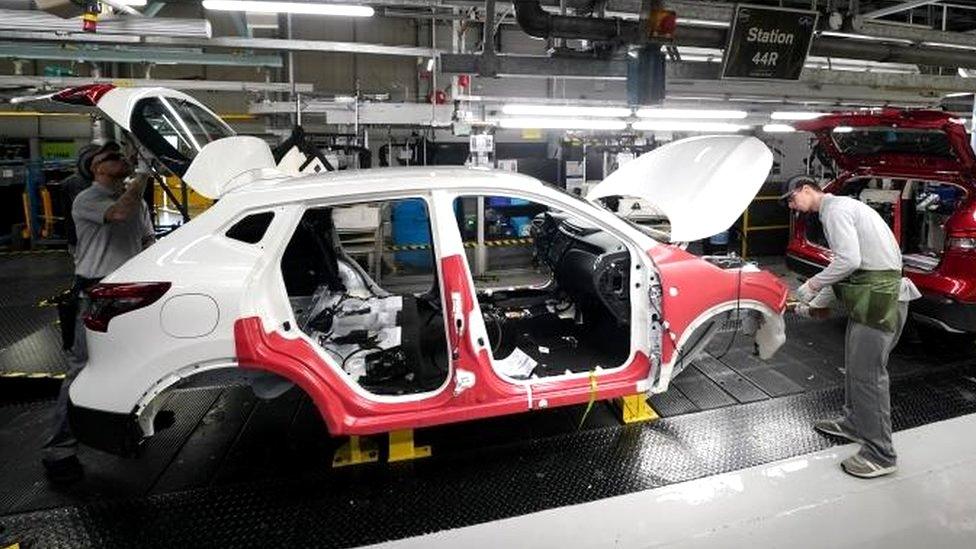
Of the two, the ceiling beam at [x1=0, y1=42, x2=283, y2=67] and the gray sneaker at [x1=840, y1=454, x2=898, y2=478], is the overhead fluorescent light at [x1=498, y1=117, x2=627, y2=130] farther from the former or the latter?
the gray sneaker at [x1=840, y1=454, x2=898, y2=478]

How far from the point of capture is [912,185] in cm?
620

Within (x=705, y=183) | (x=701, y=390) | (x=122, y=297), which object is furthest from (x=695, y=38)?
(x=122, y=297)

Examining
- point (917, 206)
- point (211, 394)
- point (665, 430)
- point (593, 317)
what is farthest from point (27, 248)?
point (917, 206)

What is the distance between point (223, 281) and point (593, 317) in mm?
2236

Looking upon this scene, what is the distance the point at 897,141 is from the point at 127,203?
5586mm

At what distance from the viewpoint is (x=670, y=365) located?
115 inches

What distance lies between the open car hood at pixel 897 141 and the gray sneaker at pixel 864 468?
97.9 inches

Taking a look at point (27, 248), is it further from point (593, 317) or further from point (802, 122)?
point (802, 122)


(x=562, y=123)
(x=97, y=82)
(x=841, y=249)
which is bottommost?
(x=841, y=249)

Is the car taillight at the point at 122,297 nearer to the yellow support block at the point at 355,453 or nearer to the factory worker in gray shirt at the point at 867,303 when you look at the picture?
the yellow support block at the point at 355,453

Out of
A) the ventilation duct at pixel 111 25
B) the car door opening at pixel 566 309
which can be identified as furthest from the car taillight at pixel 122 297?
the ventilation duct at pixel 111 25

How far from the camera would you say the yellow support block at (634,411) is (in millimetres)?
3352

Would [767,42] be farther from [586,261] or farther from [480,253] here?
[480,253]

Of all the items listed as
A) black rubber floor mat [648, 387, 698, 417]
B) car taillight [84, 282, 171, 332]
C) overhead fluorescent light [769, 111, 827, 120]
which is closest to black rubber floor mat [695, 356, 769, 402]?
black rubber floor mat [648, 387, 698, 417]
